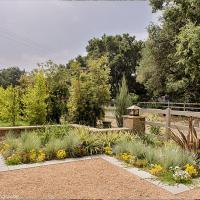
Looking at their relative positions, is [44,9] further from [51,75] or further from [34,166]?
[34,166]

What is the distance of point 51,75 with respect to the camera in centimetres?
1321

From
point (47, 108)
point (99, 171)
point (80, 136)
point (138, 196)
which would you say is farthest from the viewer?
point (47, 108)

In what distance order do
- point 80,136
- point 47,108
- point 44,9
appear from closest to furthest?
point 80,136
point 44,9
point 47,108

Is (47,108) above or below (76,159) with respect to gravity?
above

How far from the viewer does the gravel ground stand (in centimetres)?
479

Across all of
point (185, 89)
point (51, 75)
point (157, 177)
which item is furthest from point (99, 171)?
point (185, 89)

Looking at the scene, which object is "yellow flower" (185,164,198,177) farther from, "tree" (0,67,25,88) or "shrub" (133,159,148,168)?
"tree" (0,67,25,88)

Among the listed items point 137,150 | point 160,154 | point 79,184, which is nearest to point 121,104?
point 137,150

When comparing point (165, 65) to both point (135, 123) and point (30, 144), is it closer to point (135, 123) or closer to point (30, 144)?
point (135, 123)

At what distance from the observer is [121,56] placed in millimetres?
37875

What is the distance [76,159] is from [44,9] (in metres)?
5.54

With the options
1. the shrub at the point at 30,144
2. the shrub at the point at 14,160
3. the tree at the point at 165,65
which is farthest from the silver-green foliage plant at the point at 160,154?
the tree at the point at 165,65


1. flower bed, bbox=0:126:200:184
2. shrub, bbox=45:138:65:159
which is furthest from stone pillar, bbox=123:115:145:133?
shrub, bbox=45:138:65:159

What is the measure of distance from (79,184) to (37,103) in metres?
6.81
